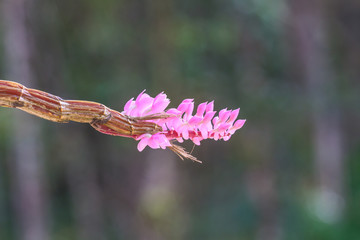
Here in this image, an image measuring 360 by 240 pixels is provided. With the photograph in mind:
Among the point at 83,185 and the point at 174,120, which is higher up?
the point at 83,185

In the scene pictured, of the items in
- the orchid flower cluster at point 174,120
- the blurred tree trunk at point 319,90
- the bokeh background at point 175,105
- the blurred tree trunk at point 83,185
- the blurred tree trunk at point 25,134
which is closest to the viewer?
the orchid flower cluster at point 174,120

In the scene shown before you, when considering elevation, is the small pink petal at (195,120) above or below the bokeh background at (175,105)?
below

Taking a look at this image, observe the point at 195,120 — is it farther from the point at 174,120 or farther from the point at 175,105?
the point at 175,105

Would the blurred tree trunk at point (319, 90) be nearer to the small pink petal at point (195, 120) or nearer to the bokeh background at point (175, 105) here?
the bokeh background at point (175, 105)

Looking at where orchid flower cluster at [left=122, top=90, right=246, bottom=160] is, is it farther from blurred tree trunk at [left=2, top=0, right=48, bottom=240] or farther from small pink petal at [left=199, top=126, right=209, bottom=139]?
blurred tree trunk at [left=2, top=0, right=48, bottom=240]

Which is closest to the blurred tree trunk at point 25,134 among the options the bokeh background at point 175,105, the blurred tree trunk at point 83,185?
the bokeh background at point 175,105

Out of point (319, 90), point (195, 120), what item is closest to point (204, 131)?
point (195, 120)

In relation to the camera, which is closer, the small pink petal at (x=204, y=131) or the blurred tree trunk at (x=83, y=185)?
the small pink petal at (x=204, y=131)
